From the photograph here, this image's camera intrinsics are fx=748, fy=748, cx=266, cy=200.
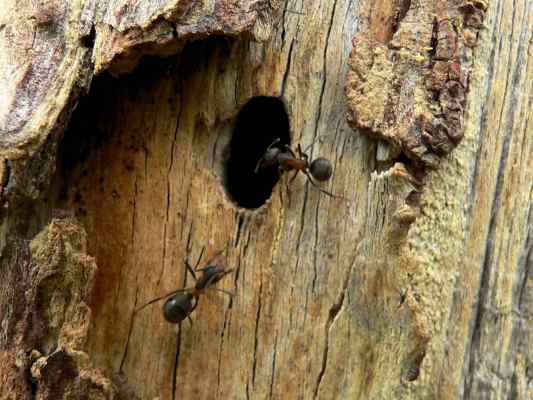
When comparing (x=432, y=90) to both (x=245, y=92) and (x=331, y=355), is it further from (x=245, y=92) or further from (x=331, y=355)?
(x=331, y=355)

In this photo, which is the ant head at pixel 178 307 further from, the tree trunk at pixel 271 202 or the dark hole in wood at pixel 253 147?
the dark hole in wood at pixel 253 147

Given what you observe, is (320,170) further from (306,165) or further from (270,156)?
(270,156)

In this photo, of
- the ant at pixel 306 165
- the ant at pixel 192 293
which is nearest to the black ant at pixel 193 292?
the ant at pixel 192 293

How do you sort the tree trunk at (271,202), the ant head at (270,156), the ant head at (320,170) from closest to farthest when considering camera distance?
the tree trunk at (271,202), the ant head at (320,170), the ant head at (270,156)

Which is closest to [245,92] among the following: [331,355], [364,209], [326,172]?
[326,172]

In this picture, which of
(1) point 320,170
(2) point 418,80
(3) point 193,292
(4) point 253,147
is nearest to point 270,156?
(4) point 253,147
